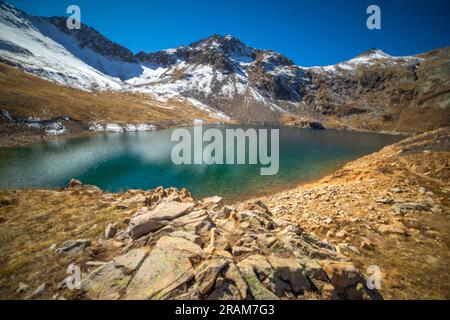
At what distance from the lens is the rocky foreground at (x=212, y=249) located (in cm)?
714

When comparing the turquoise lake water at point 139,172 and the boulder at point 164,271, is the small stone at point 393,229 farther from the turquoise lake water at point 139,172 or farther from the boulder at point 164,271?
the turquoise lake water at point 139,172

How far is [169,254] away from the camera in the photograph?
8070 mm

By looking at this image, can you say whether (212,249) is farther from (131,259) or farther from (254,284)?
(131,259)

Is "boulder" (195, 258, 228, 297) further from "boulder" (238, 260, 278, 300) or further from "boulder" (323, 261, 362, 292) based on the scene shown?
"boulder" (323, 261, 362, 292)

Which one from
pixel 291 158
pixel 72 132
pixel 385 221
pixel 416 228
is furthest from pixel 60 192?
pixel 72 132

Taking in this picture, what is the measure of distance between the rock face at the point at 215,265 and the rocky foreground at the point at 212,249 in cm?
4

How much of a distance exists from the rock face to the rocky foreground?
38 millimetres

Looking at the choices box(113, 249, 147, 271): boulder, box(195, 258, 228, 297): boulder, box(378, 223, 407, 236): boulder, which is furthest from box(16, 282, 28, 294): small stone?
box(378, 223, 407, 236): boulder

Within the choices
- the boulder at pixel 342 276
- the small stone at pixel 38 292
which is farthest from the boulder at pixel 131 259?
the boulder at pixel 342 276

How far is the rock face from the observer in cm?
688

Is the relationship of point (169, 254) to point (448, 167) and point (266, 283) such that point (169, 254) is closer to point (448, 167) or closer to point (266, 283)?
point (266, 283)

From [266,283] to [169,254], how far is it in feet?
12.9

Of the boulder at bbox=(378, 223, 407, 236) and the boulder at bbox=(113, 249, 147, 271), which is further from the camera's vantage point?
the boulder at bbox=(378, 223, 407, 236)

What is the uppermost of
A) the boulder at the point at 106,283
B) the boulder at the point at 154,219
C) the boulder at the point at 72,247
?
the boulder at the point at 154,219
